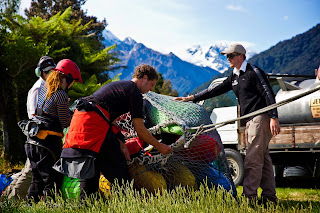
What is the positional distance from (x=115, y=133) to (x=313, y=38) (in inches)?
2611

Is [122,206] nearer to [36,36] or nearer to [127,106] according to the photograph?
[127,106]

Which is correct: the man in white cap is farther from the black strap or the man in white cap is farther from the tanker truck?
the tanker truck

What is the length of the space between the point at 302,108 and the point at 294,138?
655 mm

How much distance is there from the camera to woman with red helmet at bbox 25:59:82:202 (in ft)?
13.1

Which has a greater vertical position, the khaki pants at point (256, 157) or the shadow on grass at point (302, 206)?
the khaki pants at point (256, 157)

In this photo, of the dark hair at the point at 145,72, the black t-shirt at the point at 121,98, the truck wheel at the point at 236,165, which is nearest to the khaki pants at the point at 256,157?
the dark hair at the point at 145,72

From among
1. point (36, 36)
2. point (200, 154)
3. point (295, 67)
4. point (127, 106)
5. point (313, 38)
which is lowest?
point (200, 154)

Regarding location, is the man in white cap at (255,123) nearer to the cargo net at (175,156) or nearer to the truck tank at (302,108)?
the cargo net at (175,156)

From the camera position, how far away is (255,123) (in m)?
4.50

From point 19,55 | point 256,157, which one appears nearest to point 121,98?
point 256,157

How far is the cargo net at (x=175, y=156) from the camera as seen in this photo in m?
4.10

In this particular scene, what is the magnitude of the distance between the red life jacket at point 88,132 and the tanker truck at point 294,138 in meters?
4.43

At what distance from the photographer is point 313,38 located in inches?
2489

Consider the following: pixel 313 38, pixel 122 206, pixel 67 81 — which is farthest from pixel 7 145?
pixel 313 38
